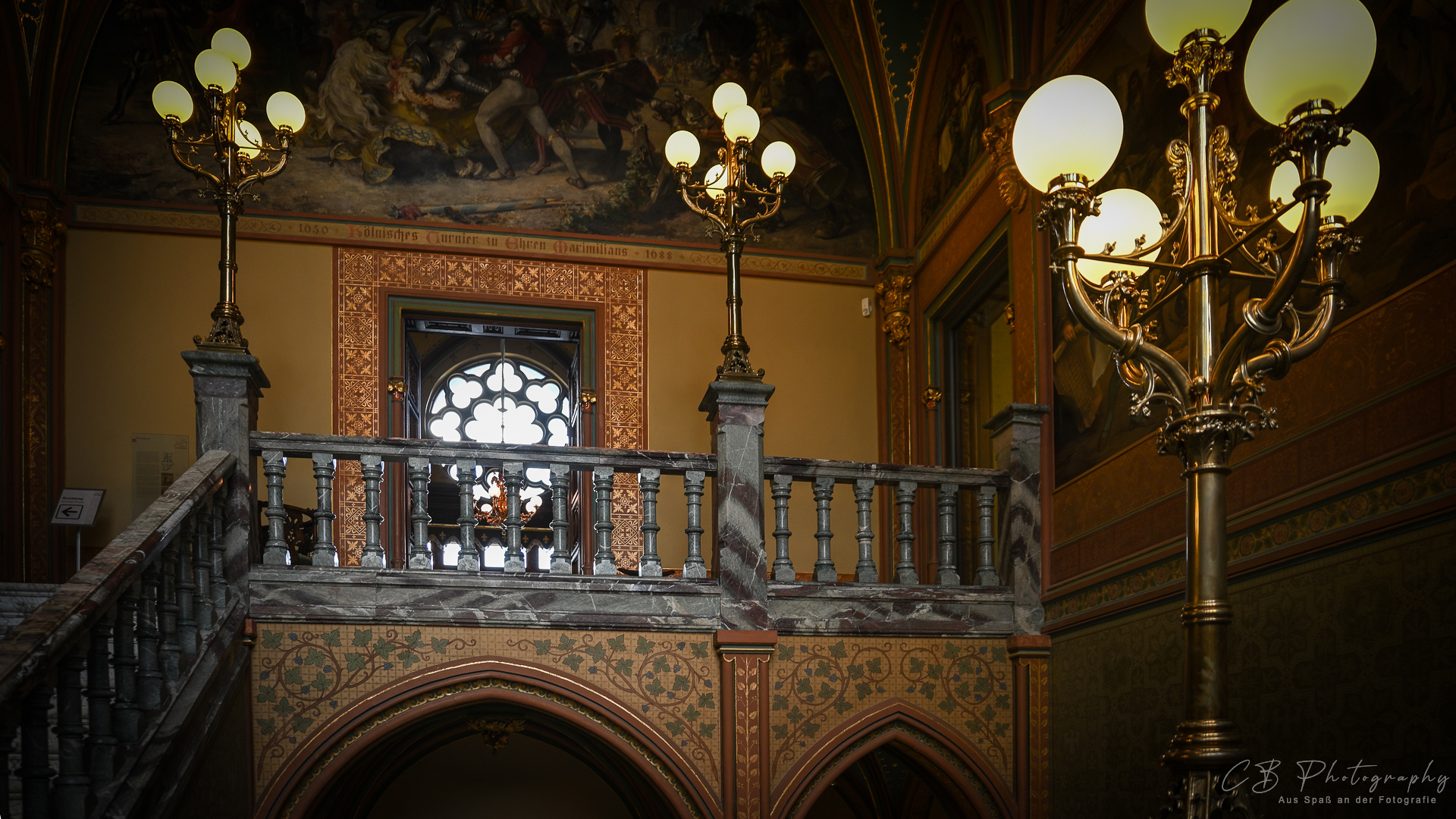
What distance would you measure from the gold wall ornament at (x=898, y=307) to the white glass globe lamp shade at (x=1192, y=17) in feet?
24.5

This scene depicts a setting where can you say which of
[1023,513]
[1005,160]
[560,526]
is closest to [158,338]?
[560,526]

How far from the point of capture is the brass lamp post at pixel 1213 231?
3.31 meters

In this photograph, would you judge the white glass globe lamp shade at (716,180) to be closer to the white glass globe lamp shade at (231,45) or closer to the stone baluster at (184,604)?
the white glass globe lamp shade at (231,45)

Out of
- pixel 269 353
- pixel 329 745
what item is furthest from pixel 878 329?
pixel 329 745

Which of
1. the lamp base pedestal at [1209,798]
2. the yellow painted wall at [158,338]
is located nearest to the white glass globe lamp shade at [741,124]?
the lamp base pedestal at [1209,798]

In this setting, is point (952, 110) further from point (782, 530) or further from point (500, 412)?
point (500, 412)

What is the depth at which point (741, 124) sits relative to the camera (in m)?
7.27

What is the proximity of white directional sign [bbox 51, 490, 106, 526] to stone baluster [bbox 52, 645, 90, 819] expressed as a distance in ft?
19.3

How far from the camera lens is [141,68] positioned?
34.9ft

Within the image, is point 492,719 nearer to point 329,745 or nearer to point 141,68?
point 329,745

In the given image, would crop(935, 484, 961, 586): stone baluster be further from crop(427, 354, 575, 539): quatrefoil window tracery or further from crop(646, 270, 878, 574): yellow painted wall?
crop(427, 354, 575, 539): quatrefoil window tracery

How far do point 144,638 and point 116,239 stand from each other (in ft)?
21.9

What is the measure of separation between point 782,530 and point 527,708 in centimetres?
180

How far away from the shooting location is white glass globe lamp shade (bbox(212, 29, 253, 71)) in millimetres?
7145
